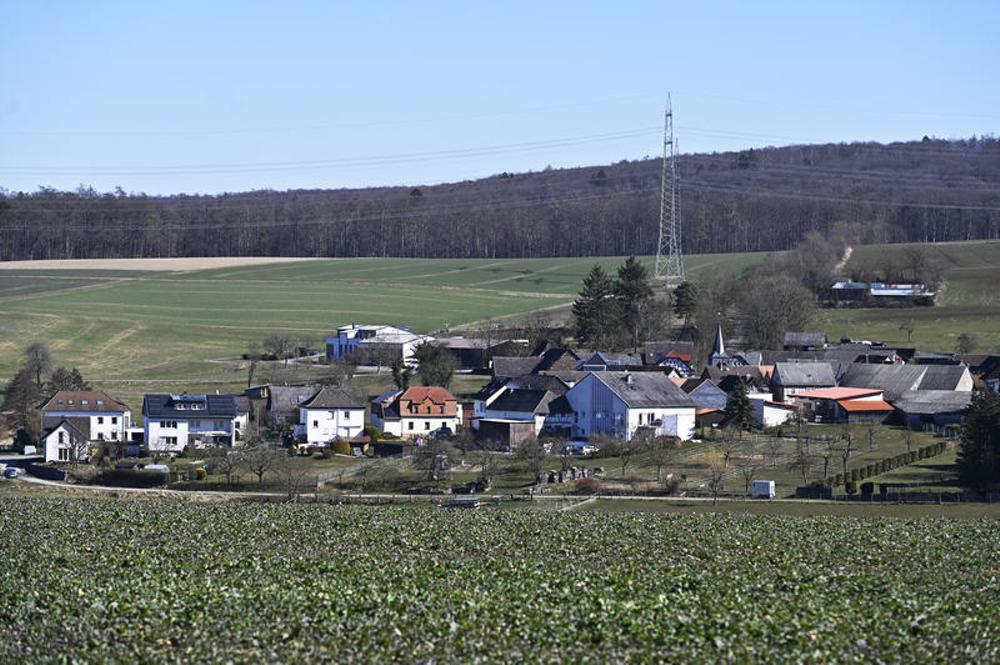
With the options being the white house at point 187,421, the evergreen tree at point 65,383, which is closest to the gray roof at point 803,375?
the white house at point 187,421

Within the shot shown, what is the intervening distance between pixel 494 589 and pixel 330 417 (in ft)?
115

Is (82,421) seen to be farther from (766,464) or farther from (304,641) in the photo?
(304,641)

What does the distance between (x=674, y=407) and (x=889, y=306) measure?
4330 cm

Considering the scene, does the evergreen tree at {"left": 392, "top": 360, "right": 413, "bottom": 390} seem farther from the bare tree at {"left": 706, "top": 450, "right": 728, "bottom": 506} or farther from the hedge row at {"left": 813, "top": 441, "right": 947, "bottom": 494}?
the hedge row at {"left": 813, "top": 441, "right": 947, "bottom": 494}

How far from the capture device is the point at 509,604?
79.3 feet

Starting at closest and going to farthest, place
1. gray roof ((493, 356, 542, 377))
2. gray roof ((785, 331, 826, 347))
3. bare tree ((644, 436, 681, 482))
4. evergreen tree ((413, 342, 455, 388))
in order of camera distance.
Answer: bare tree ((644, 436, 681, 482))
evergreen tree ((413, 342, 455, 388))
gray roof ((493, 356, 542, 377))
gray roof ((785, 331, 826, 347))

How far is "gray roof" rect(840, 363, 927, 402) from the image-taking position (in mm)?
67250

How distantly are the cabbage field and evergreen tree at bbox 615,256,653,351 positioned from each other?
49.4 meters

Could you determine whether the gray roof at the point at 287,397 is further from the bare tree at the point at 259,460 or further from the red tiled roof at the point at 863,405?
the red tiled roof at the point at 863,405

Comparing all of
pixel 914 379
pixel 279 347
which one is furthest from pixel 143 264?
pixel 914 379

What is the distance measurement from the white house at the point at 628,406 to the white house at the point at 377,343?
67.8ft

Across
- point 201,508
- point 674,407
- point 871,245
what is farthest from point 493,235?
point 201,508

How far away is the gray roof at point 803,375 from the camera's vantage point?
6888 cm

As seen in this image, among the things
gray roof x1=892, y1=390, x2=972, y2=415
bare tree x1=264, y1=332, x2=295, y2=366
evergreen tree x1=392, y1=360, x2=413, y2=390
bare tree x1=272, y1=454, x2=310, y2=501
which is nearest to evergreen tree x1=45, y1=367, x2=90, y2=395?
evergreen tree x1=392, y1=360, x2=413, y2=390
